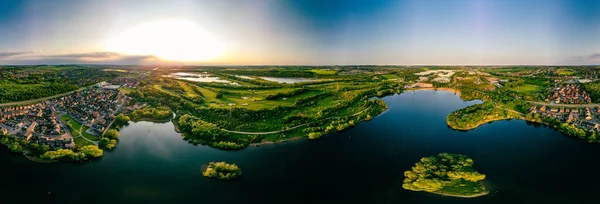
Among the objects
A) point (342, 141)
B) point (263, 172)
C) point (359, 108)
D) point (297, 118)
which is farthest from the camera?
point (359, 108)

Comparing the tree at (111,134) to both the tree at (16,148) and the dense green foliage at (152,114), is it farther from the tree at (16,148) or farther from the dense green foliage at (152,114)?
the dense green foliage at (152,114)

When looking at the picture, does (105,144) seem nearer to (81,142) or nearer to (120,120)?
(81,142)

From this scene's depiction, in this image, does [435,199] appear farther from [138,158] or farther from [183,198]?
[138,158]

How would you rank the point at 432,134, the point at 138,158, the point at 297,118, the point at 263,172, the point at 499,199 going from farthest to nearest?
the point at 297,118 < the point at 432,134 < the point at 138,158 < the point at 263,172 < the point at 499,199

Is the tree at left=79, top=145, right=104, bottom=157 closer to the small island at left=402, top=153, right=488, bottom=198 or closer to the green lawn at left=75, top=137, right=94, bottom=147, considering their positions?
the green lawn at left=75, top=137, right=94, bottom=147

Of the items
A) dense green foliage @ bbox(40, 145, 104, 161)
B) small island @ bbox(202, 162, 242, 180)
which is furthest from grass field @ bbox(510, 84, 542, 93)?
dense green foliage @ bbox(40, 145, 104, 161)

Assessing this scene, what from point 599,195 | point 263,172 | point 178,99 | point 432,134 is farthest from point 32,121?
point 599,195
